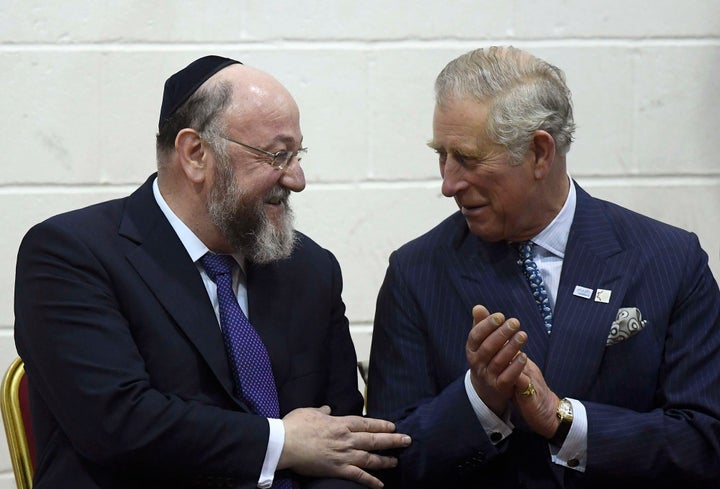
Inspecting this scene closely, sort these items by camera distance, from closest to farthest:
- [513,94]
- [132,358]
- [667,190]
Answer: [132,358] < [513,94] < [667,190]

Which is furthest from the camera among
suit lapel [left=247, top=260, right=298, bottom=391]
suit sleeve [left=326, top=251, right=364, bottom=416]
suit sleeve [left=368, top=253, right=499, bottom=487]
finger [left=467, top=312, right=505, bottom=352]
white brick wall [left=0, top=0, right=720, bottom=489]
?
white brick wall [left=0, top=0, right=720, bottom=489]

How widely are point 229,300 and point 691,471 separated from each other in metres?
1.14

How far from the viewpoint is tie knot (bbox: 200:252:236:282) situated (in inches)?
108

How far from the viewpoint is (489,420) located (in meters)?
2.63

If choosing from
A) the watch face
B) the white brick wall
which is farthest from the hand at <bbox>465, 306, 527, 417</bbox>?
the white brick wall

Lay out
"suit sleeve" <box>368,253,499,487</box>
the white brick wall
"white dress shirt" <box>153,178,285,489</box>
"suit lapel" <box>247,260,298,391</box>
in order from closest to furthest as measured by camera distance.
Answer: "white dress shirt" <box>153,178,285,489</box> < "suit sleeve" <box>368,253,499,487</box> < "suit lapel" <box>247,260,298,391</box> < the white brick wall

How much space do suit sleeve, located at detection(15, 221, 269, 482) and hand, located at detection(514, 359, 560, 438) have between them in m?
0.57

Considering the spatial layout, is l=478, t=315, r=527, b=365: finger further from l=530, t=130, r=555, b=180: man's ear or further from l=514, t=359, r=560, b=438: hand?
l=530, t=130, r=555, b=180: man's ear

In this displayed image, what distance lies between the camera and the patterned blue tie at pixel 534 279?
276cm

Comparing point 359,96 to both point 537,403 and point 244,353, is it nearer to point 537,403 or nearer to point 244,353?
point 244,353

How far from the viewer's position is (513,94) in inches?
106

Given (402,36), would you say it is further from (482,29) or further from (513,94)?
(513,94)

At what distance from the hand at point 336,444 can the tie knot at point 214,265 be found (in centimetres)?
38

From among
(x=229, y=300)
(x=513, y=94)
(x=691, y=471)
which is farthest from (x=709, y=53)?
(x=229, y=300)
